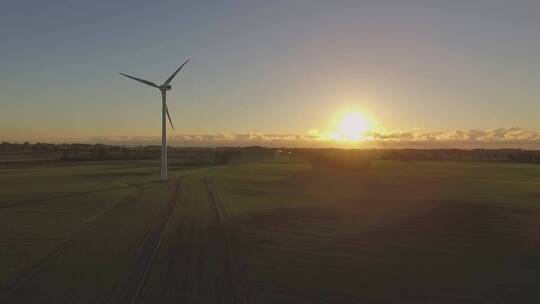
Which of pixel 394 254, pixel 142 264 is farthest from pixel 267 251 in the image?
pixel 142 264

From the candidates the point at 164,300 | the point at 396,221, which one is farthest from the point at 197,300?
the point at 396,221

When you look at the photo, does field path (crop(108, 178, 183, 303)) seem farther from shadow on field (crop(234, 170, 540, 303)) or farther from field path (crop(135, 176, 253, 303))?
shadow on field (crop(234, 170, 540, 303))

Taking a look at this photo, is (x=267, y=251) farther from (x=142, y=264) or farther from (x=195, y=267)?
(x=142, y=264)

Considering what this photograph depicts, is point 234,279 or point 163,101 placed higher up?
point 163,101

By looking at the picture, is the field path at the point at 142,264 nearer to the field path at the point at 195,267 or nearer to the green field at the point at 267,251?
the green field at the point at 267,251

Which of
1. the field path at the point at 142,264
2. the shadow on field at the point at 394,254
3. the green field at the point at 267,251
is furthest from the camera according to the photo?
the shadow on field at the point at 394,254

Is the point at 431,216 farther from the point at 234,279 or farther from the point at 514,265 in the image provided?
the point at 234,279

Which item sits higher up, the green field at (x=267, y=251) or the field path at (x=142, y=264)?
the field path at (x=142, y=264)

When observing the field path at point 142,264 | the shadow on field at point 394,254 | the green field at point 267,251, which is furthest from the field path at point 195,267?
the shadow on field at point 394,254
